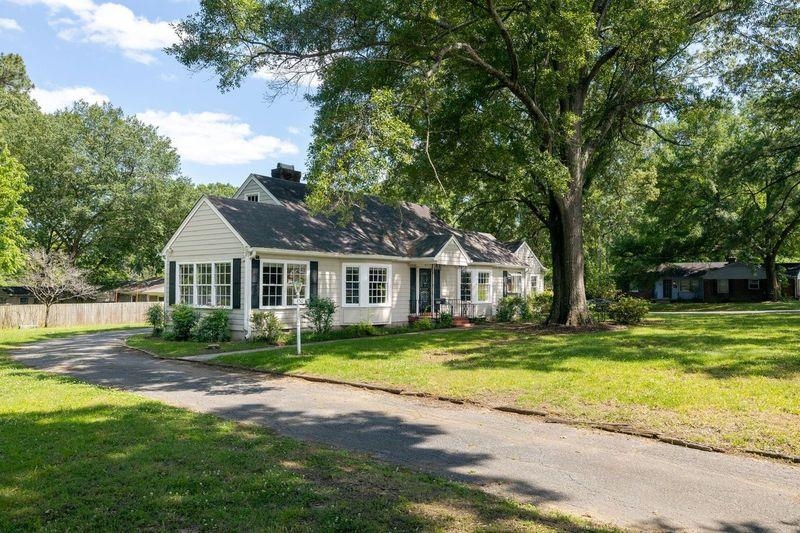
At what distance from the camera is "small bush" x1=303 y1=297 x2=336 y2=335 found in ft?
62.2

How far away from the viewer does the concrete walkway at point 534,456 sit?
494 cm

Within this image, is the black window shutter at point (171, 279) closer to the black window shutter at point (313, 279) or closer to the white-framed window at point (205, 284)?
the white-framed window at point (205, 284)

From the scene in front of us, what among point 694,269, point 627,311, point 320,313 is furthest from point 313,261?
point 694,269

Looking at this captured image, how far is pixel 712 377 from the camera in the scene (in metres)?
10.4

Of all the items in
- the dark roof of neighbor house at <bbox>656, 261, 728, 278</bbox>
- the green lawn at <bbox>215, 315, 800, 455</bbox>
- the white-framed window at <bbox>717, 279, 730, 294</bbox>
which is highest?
the dark roof of neighbor house at <bbox>656, 261, 728, 278</bbox>

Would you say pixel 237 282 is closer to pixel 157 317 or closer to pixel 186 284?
pixel 186 284

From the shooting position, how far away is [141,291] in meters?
44.6

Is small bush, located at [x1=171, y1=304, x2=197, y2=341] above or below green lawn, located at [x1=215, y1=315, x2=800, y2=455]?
above

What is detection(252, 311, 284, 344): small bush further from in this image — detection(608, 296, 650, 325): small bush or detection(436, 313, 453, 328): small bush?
detection(608, 296, 650, 325): small bush

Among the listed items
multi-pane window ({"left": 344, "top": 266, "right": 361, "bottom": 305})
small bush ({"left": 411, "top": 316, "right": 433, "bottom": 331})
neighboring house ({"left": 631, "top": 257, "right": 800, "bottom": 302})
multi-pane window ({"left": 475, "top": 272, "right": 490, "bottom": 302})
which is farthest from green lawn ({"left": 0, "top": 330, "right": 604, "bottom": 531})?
neighboring house ({"left": 631, "top": 257, "right": 800, "bottom": 302})

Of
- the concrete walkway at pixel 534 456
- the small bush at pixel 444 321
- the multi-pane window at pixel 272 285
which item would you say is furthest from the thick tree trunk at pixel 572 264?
the concrete walkway at pixel 534 456

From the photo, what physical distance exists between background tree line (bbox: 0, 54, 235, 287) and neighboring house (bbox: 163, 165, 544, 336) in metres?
20.8

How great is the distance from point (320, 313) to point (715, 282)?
46499 millimetres

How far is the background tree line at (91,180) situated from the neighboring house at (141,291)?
2.28 m
